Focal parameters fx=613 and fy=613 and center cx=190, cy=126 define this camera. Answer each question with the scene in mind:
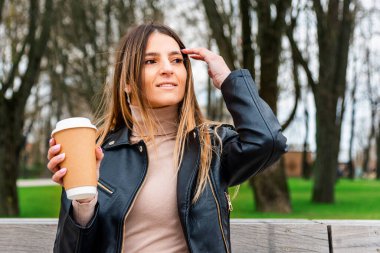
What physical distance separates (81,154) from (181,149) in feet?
1.88

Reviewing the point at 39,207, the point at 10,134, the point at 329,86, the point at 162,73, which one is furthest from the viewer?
the point at 329,86

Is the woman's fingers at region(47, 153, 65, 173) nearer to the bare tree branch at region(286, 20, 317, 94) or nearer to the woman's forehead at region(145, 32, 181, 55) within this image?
the woman's forehead at region(145, 32, 181, 55)

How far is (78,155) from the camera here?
169 cm

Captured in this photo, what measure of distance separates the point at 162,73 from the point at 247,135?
0.38 m

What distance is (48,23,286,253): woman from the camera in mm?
2014

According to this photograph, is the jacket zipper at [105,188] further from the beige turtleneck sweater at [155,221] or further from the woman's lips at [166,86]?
the woman's lips at [166,86]

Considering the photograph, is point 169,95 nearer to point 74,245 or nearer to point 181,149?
point 181,149

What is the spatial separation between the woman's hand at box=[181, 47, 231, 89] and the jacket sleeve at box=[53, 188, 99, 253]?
677 millimetres

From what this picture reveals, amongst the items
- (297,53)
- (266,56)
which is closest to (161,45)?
(266,56)

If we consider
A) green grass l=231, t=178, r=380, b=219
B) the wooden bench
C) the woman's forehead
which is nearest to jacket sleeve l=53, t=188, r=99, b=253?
the woman's forehead

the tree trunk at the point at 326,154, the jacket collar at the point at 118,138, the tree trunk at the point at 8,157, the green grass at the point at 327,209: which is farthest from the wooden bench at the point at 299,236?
the tree trunk at the point at 326,154

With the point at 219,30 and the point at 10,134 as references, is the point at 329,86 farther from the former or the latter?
the point at 10,134

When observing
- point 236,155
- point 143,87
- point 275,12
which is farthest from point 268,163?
point 275,12

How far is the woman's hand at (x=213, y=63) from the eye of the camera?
228cm
